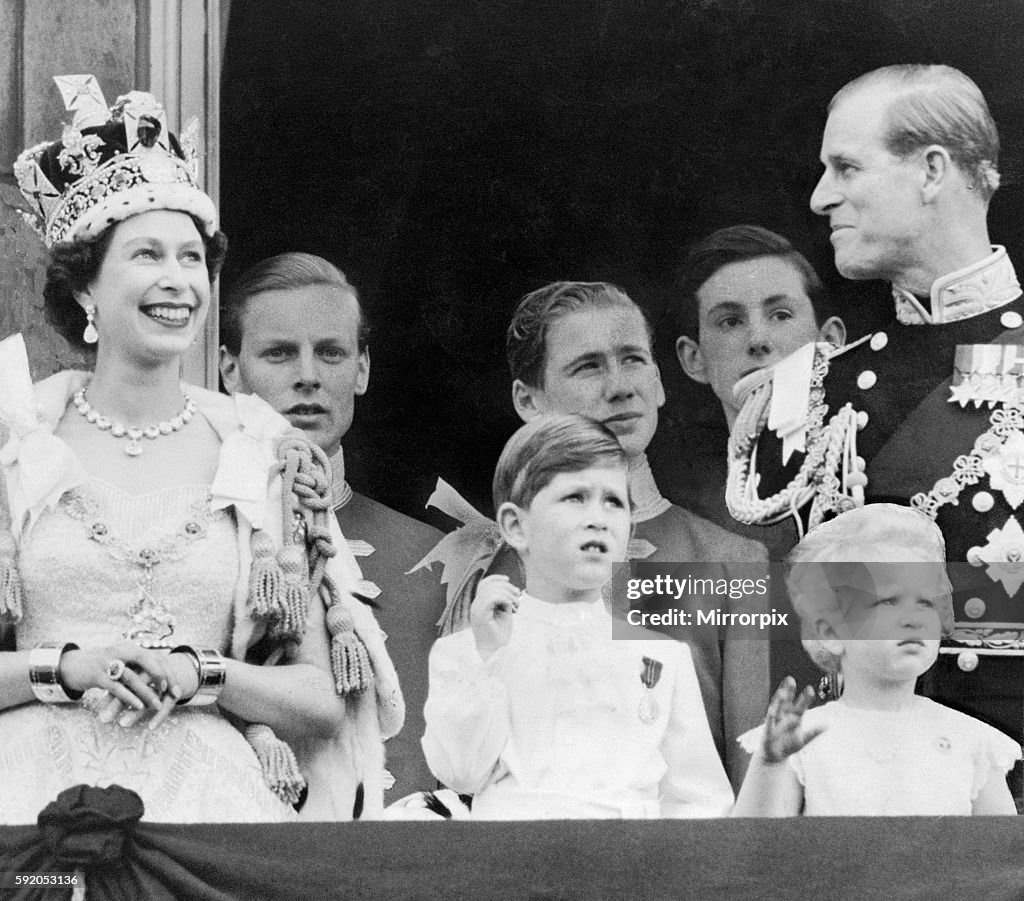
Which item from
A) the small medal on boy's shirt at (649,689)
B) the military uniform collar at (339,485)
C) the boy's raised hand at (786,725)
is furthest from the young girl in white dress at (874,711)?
the military uniform collar at (339,485)

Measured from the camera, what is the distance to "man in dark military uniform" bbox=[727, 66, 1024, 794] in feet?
20.2

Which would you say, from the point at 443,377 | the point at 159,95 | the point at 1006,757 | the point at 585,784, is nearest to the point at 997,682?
the point at 1006,757

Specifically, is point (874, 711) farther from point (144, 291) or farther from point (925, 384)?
point (144, 291)

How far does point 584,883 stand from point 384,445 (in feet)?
4.45

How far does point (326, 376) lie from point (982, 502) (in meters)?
1.86

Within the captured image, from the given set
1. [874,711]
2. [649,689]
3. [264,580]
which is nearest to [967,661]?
[874,711]

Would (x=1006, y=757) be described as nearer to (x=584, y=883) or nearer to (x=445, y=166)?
(x=584, y=883)

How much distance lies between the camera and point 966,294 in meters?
6.27

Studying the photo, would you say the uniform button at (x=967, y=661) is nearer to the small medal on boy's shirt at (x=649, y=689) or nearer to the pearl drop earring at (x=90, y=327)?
the small medal on boy's shirt at (x=649, y=689)

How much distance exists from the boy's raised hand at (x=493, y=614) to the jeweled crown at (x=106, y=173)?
130 cm

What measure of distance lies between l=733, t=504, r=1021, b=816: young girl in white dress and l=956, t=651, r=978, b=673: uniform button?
7 cm

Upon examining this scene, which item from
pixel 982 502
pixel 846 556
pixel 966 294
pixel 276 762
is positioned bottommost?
pixel 276 762

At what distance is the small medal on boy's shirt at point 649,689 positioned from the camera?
20.1 ft

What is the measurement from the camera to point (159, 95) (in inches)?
252
